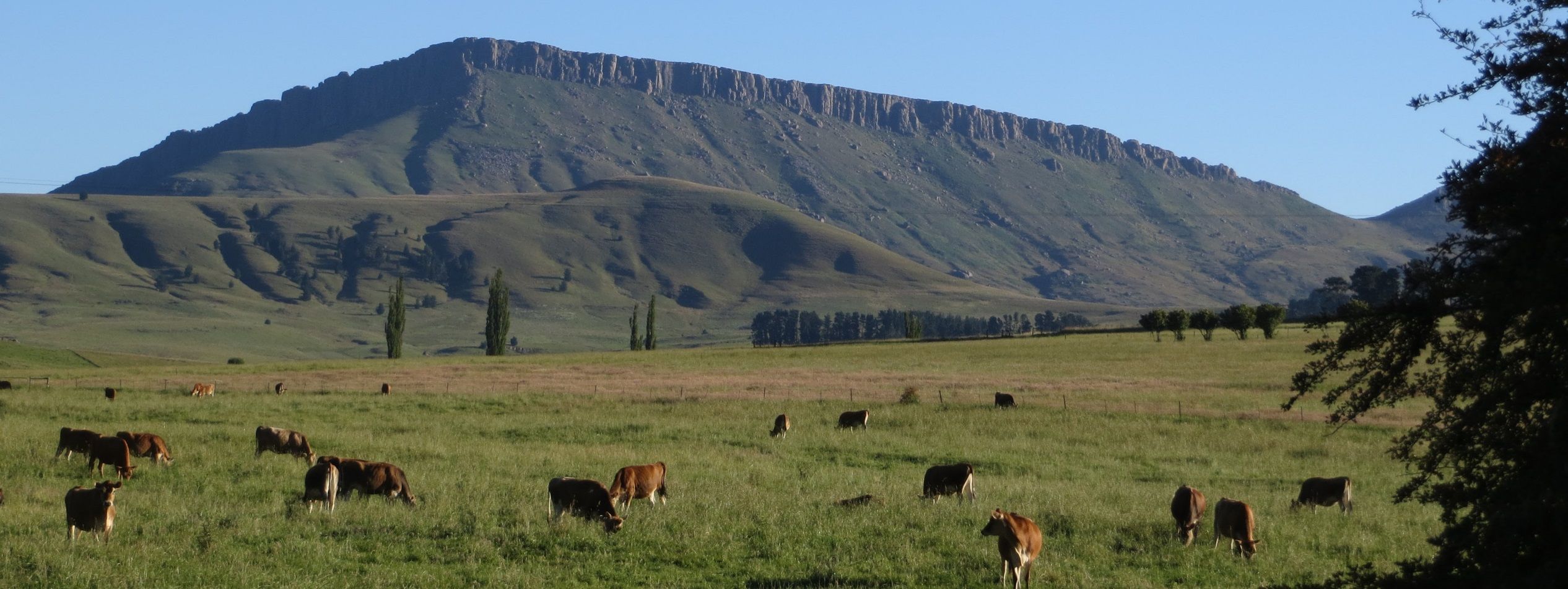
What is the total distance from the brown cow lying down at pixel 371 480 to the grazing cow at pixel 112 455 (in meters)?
5.73

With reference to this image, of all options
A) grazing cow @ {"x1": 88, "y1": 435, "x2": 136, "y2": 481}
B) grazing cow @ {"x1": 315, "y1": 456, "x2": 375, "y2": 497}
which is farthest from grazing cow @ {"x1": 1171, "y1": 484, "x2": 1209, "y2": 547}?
grazing cow @ {"x1": 88, "y1": 435, "x2": 136, "y2": 481}

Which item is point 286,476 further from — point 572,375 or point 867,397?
point 572,375

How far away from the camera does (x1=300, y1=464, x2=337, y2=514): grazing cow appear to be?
20672 mm

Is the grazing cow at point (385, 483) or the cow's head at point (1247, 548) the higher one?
the cow's head at point (1247, 548)

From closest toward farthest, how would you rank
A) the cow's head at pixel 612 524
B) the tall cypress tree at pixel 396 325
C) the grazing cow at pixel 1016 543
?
1. the grazing cow at pixel 1016 543
2. the cow's head at pixel 612 524
3. the tall cypress tree at pixel 396 325

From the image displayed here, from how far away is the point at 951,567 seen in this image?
16578 mm

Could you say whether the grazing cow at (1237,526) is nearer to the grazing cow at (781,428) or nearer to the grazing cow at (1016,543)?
the grazing cow at (1016,543)

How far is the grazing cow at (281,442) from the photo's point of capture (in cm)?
2955

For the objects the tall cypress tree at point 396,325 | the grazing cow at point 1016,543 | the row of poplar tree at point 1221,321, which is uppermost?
the row of poplar tree at point 1221,321

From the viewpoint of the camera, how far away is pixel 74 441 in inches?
1081

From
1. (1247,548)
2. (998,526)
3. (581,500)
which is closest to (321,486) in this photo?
(581,500)

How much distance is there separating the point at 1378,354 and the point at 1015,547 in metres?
4.81

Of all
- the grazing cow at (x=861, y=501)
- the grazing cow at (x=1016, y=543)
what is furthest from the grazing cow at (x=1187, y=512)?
the grazing cow at (x=861, y=501)

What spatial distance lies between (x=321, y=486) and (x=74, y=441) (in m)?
10.5
